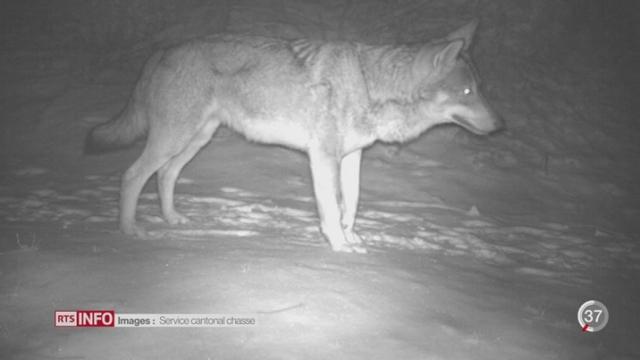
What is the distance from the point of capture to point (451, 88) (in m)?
5.14

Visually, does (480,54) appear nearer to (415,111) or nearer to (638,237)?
(638,237)

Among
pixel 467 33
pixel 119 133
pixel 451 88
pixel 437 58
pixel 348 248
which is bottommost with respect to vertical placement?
pixel 348 248

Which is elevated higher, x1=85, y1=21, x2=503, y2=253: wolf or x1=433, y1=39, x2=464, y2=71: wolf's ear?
x1=433, y1=39, x2=464, y2=71: wolf's ear

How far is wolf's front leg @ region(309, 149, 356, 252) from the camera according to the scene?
4988 mm

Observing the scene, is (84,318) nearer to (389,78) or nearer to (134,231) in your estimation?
(134,231)

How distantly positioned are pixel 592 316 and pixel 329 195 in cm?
232

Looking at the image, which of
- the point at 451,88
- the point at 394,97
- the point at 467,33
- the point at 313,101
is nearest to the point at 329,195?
the point at 313,101

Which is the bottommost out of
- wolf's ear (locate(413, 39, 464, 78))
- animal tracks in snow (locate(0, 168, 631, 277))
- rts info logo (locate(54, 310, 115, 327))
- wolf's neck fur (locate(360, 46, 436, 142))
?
animal tracks in snow (locate(0, 168, 631, 277))

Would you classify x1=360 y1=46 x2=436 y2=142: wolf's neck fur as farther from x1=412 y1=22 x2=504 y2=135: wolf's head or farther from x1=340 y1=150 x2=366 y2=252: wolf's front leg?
x1=340 y1=150 x2=366 y2=252: wolf's front leg

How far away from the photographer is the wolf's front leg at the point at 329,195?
4988 millimetres

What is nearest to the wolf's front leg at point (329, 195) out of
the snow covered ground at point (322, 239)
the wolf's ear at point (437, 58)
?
the snow covered ground at point (322, 239)

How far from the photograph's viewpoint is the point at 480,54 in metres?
13.0

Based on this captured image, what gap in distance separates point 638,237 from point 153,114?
5.94 m

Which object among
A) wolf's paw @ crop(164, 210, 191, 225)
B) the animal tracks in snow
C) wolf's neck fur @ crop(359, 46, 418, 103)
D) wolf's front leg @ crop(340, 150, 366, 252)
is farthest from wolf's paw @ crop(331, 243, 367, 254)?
wolf's paw @ crop(164, 210, 191, 225)
